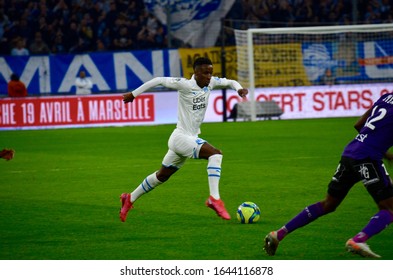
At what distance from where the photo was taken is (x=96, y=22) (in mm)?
31141

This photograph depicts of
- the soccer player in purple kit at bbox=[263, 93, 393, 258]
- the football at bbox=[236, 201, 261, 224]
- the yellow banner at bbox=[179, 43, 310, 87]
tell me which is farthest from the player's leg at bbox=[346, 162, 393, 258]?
the yellow banner at bbox=[179, 43, 310, 87]

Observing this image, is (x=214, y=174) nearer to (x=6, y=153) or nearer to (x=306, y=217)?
(x=6, y=153)

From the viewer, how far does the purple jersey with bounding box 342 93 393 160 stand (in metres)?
8.03

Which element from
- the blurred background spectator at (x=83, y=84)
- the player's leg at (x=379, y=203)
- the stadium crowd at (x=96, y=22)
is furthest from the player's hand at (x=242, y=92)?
the stadium crowd at (x=96, y=22)

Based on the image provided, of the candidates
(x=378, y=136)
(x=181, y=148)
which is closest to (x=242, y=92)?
(x=181, y=148)

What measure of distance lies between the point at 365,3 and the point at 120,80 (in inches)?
383

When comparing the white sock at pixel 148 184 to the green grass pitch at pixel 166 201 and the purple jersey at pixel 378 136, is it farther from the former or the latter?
the purple jersey at pixel 378 136

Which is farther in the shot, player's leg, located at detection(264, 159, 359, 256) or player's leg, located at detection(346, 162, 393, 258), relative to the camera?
player's leg, located at detection(264, 159, 359, 256)

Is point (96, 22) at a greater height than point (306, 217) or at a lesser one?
greater

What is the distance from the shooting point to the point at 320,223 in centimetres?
1033

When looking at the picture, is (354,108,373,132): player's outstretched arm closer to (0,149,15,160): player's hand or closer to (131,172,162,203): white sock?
(131,172,162,203): white sock

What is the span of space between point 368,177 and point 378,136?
1.29ft

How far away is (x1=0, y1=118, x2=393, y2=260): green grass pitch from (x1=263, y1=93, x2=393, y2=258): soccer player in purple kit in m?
0.34
